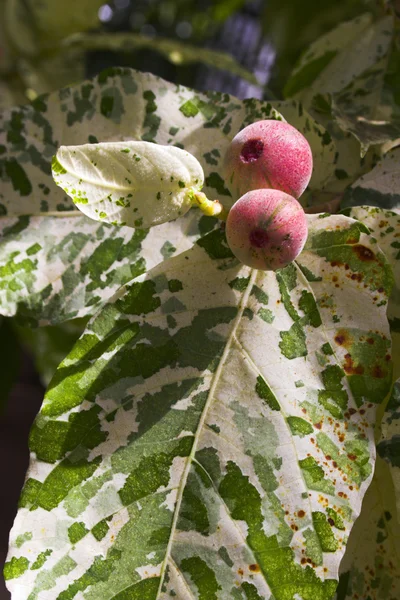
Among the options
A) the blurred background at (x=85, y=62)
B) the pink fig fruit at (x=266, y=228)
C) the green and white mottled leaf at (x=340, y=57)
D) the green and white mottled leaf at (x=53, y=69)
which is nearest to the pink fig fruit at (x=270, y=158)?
the pink fig fruit at (x=266, y=228)

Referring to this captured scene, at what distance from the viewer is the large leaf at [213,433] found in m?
0.36

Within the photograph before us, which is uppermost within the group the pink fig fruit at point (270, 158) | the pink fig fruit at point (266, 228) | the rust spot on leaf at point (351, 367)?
the pink fig fruit at point (270, 158)

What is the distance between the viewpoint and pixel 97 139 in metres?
0.46

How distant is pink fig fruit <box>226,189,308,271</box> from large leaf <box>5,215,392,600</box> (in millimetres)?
52

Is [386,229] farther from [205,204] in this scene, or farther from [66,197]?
[66,197]

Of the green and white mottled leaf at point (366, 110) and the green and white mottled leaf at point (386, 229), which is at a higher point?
the green and white mottled leaf at point (366, 110)

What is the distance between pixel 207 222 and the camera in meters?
0.44

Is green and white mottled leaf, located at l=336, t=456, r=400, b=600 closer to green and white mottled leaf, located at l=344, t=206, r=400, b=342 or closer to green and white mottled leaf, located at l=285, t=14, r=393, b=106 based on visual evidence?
green and white mottled leaf, located at l=344, t=206, r=400, b=342

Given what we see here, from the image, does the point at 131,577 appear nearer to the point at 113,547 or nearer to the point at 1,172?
the point at 113,547

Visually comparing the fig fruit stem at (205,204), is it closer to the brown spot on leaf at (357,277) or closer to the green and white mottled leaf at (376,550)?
the brown spot on leaf at (357,277)

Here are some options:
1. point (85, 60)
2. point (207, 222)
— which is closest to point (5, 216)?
point (207, 222)

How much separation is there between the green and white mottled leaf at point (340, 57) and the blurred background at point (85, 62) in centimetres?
7

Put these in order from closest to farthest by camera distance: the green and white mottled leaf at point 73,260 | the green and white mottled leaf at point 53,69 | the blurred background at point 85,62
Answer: the green and white mottled leaf at point 73,260, the blurred background at point 85,62, the green and white mottled leaf at point 53,69

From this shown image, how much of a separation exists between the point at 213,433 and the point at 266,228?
0.12 m
